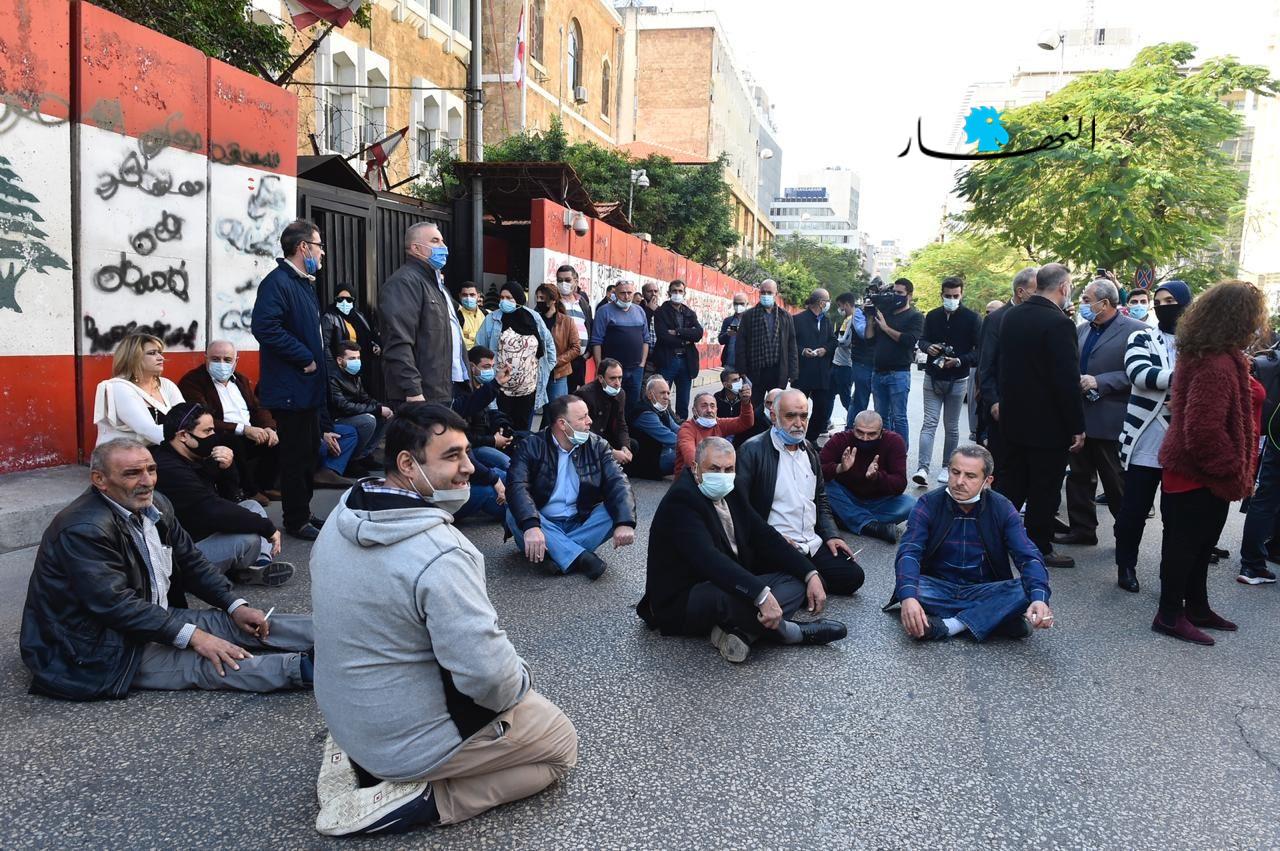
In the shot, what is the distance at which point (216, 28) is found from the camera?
1155cm

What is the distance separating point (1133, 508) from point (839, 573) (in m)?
1.95

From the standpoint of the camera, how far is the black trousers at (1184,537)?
489 cm

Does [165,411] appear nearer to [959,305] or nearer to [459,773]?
[459,773]

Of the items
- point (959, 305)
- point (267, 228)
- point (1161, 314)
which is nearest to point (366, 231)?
point (267, 228)

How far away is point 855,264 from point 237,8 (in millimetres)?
76783

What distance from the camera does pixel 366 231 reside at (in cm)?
1145

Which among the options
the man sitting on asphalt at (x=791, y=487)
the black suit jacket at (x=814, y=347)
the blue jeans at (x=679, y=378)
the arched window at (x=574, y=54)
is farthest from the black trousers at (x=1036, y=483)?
the arched window at (x=574, y=54)

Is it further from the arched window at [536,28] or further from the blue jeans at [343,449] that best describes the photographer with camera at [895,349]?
the arched window at [536,28]

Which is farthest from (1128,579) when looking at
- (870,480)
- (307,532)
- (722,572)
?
(307,532)

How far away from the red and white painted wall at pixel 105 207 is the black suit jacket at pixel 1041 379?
22.3 ft

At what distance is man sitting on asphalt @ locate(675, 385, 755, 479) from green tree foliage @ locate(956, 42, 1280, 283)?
15.6 m

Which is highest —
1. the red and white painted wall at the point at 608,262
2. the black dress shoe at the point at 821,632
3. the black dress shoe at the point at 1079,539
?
the red and white painted wall at the point at 608,262

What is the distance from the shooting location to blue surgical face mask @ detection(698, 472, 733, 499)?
15.1 feet

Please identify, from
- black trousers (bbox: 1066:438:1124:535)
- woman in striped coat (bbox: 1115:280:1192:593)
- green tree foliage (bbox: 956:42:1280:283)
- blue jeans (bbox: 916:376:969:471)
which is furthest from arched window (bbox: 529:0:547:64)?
woman in striped coat (bbox: 1115:280:1192:593)
